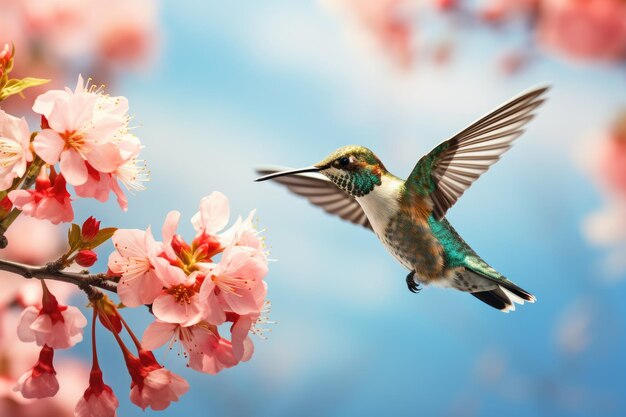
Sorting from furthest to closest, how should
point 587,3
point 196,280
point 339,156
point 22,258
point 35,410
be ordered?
1. point 587,3
2. point 22,258
3. point 35,410
4. point 339,156
5. point 196,280

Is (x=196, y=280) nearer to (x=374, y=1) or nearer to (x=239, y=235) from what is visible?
(x=239, y=235)

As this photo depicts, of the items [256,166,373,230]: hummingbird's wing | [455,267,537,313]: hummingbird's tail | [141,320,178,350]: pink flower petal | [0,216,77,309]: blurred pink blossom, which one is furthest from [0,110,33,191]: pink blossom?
[0,216,77,309]: blurred pink blossom

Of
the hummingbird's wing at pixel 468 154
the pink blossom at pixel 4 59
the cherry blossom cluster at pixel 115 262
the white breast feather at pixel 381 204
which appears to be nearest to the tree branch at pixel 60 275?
the cherry blossom cluster at pixel 115 262

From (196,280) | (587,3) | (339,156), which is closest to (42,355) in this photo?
(196,280)

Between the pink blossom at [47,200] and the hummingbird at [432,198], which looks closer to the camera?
the pink blossom at [47,200]

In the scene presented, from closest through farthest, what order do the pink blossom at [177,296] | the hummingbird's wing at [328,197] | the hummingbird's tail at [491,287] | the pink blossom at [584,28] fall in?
the pink blossom at [177,296], the hummingbird's tail at [491,287], the hummingbird's wing at [328,197], the pink blossom at [584,28]

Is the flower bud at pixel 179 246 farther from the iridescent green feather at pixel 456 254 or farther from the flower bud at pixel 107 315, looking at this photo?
the iridescent green feather at pixel 456 254
